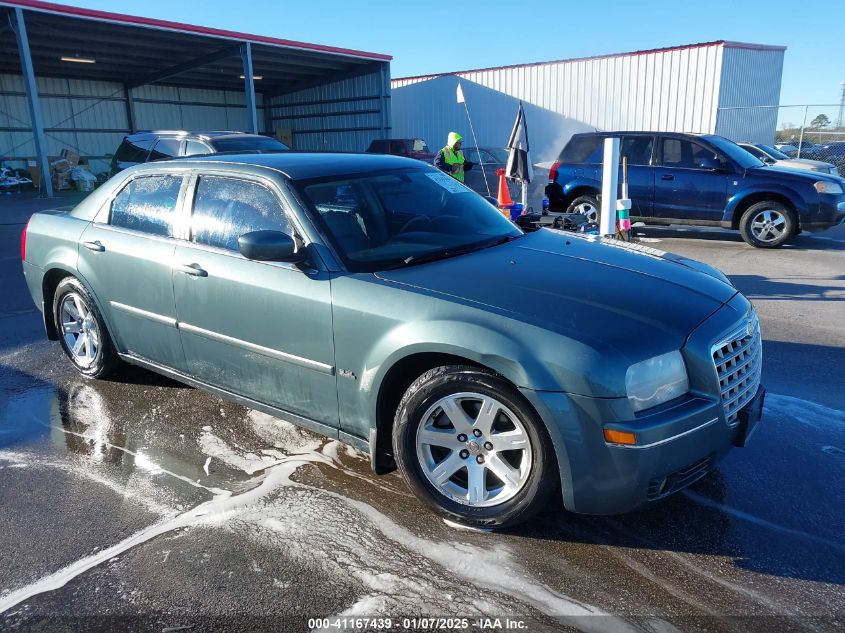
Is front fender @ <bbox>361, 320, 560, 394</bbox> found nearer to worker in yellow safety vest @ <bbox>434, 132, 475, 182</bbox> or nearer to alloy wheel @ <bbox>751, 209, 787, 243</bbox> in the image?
worker in yellow safety vest @ <bbox>434, 132, 475, 182</bbox>

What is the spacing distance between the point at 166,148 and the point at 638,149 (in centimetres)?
880

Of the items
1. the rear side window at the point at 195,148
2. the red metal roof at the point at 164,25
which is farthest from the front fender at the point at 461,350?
the red metal roof at the point at 164,25

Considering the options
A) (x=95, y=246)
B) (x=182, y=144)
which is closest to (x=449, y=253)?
(x=95, y=246)

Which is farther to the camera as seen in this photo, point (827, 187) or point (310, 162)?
point (827, 187)

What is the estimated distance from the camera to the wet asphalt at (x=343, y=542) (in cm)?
244

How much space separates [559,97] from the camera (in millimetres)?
24453

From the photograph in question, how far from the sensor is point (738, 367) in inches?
115

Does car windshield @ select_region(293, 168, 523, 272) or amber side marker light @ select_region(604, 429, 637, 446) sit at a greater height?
car windshield @ select_region(293, 168, 523, 272)

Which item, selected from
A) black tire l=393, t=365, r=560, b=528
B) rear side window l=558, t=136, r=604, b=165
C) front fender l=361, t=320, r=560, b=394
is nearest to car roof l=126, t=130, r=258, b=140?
rear side window l=558, t=136, r=604, b=165

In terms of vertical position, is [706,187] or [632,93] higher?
[632,93]

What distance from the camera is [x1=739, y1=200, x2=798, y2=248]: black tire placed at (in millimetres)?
9998

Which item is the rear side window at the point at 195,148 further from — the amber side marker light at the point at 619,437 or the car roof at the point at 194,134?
the amber side marker light at the point at 619,437

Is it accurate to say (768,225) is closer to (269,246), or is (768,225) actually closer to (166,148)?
(269,246)

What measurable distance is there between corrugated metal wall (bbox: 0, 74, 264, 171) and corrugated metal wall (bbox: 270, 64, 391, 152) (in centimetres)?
339
